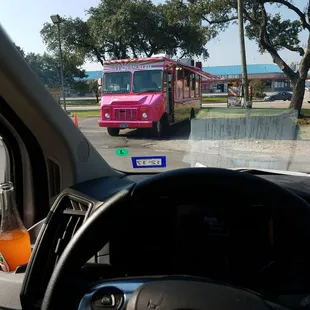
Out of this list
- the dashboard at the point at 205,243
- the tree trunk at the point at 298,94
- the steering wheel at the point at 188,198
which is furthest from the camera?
the tree trunk at the point at 298,94

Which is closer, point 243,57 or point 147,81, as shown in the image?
point 243,57

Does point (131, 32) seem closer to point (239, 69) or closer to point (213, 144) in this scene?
point (239, 69)

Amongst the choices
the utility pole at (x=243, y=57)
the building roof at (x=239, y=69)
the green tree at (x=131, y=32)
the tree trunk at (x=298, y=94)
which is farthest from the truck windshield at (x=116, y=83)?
the tree trunk at (x=298, y=94)

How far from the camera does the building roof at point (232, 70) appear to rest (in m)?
1.93

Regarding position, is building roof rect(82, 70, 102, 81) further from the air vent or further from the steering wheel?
the steering wheel

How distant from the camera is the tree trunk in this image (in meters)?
1.99

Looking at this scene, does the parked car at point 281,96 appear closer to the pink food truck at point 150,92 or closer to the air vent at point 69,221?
the pink food truck at point 150,92

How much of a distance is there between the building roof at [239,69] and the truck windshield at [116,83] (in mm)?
414

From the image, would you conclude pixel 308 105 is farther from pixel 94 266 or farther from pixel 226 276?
pixel 94 266

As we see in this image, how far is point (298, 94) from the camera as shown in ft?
6.69

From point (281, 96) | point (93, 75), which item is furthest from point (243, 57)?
point (93, 75)

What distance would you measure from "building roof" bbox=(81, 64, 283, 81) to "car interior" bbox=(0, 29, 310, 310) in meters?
0.24

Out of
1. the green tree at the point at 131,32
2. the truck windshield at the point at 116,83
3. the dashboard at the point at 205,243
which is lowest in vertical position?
the dashboard at the point at 205,243

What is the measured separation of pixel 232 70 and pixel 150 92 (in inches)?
21.8
